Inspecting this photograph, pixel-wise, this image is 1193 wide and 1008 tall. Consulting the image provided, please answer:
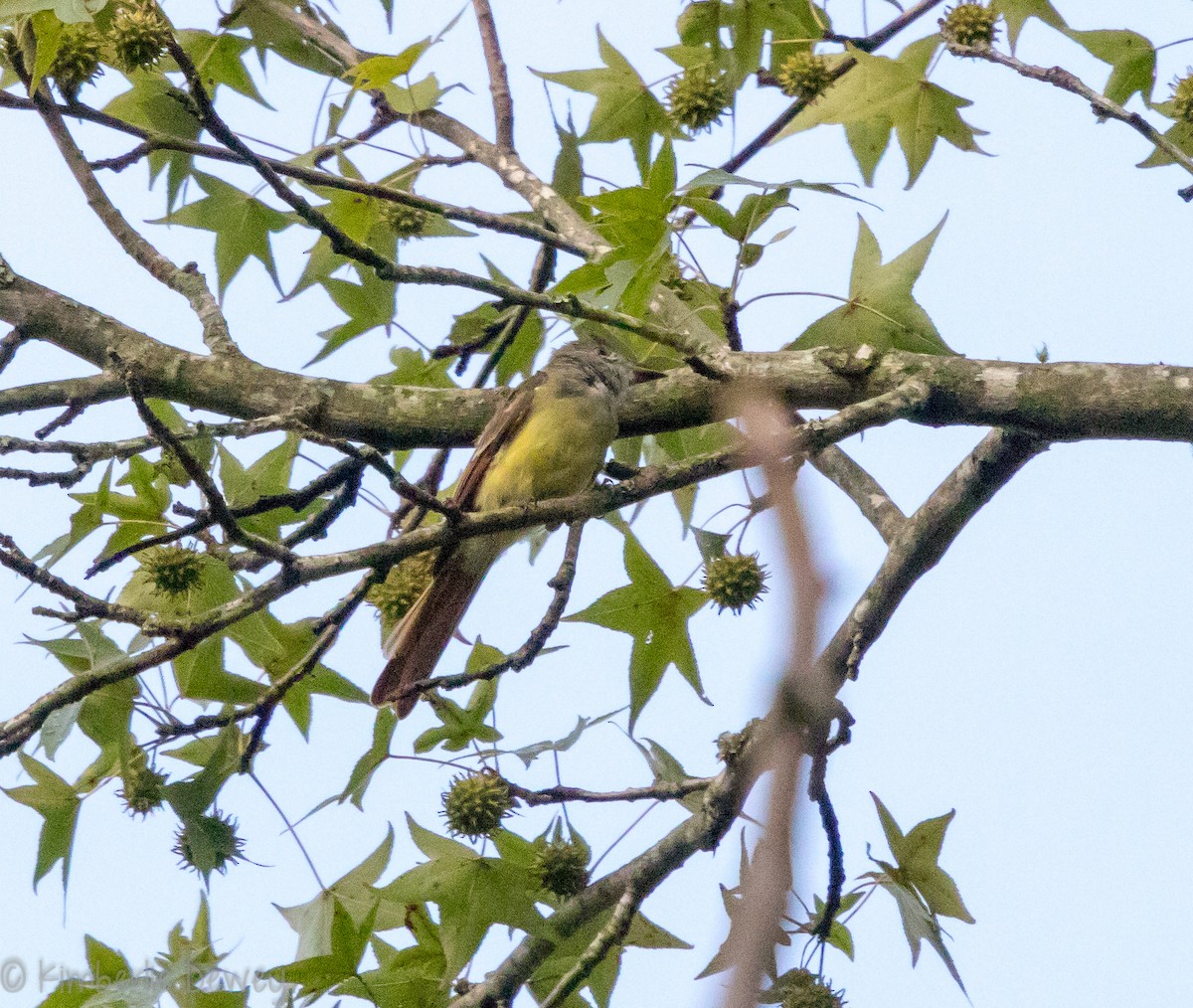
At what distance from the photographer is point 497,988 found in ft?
12.5

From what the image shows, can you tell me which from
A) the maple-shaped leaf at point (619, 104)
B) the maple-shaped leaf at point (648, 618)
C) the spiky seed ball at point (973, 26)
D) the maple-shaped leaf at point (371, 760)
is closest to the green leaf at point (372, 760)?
Answer: the maple-shaped leaf at point (371, 760)

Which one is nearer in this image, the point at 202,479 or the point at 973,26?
the point at 202,479

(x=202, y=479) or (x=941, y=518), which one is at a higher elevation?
(x=941, y=518)

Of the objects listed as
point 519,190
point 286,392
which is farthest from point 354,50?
point 286,392

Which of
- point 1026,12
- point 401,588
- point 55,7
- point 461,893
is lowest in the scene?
point 461,893

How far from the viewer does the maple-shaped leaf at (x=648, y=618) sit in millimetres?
4301

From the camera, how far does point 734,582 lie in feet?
14.4

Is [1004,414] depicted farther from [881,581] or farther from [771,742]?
[771,742]

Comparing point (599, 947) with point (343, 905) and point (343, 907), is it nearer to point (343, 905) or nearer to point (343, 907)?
point (343, 907)

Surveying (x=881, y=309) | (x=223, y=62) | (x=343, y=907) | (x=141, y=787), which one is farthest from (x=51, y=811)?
(x=881, y=309)

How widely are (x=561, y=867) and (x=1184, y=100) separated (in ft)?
12.6

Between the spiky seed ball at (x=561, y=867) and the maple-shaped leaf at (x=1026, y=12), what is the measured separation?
11.2 ft

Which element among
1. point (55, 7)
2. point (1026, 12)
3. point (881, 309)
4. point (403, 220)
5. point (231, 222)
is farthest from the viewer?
point (403, 220)

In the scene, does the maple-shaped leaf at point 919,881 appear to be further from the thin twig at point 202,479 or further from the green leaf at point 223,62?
the green leaf at point 223,62
